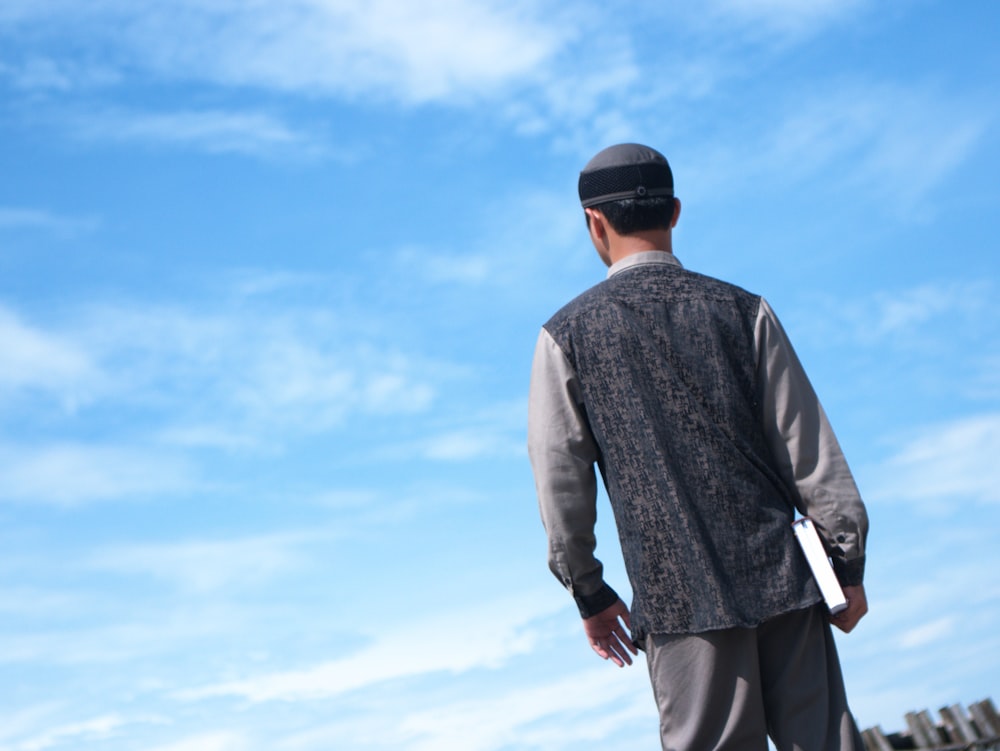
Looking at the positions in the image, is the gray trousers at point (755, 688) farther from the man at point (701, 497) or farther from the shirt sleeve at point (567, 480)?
the shirt sleeve at point (567, 480)

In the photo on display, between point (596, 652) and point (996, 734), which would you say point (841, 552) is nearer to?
point (596, 652)

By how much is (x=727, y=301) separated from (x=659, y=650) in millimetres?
970

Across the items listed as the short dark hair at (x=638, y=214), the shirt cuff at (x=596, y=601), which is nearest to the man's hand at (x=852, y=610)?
the shirt cuff at (x=596, y=601)

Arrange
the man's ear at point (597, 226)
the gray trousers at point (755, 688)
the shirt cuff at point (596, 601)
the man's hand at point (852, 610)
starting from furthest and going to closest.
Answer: the man's ear at point (597, 226), the shirt cuff at point (596, 601), the man's hand at point (852, 610), the gray trousers at point (755, 688)

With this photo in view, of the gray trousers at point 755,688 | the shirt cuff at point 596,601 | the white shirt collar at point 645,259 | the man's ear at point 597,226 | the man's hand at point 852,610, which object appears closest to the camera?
the gray trousers at point 755,688

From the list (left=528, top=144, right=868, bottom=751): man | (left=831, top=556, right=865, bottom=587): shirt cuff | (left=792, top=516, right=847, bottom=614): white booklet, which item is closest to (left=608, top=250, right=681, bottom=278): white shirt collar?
(left=528, top=144, right=868, bottom=751): man

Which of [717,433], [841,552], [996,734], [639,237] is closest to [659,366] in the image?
[717,433]

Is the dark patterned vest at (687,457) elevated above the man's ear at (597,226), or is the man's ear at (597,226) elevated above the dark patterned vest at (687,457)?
the man's ear at (597,226)

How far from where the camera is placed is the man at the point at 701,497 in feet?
9.68

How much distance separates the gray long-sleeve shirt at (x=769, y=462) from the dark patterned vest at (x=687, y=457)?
0.04 metres

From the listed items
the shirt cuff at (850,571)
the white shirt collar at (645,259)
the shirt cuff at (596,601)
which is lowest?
the shirt cuff at (850,571)

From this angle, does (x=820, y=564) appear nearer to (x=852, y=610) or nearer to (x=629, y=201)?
(x=852, y=610)

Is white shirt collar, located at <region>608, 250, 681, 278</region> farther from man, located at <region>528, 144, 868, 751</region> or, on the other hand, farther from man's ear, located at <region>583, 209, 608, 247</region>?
man's ear, located at <region>583, 209, 608, 247</region>

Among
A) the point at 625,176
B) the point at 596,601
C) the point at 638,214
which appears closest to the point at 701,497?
the point at 596,601
